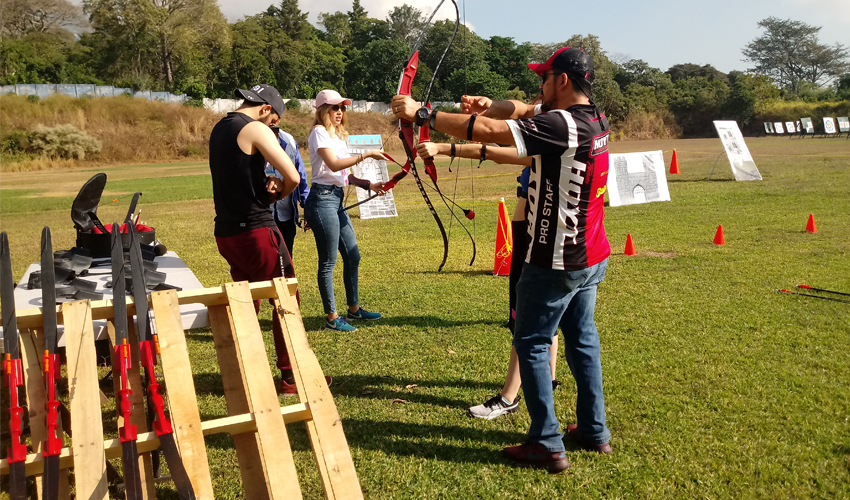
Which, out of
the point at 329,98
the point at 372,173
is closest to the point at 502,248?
the point at 329,98

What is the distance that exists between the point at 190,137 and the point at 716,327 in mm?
51507

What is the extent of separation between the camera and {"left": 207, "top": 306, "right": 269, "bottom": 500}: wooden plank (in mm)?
2752

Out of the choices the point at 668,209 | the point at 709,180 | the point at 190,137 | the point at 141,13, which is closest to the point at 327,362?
the point at 668,209

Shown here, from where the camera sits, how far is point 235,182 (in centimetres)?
368

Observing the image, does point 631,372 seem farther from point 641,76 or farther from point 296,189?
point 641,76

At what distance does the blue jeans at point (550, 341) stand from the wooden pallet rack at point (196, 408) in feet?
3.71

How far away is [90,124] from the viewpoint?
4934 centimetres

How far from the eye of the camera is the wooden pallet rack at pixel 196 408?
222cm

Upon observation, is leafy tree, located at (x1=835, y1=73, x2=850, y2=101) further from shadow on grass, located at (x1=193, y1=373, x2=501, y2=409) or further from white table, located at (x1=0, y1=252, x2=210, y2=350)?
white table, located at (x1=0, y1=252, x2=210, y2=350)

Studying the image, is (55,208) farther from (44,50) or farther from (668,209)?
(44,50)

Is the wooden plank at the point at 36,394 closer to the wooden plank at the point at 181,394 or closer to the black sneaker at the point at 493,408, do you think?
the wooden plank at the point at 181,394

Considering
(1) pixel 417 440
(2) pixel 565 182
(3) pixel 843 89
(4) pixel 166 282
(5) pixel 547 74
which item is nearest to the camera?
(2) pixel 565 182

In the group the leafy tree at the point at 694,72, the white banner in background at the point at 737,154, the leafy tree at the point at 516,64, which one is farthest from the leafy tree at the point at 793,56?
the white banner in background at the point at 737,154

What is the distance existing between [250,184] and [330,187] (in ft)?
5.30
